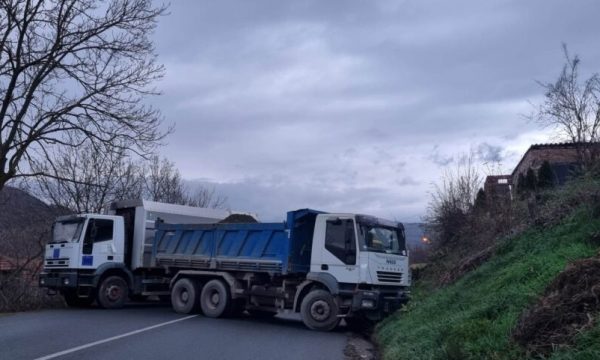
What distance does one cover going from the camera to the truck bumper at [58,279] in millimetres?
19516

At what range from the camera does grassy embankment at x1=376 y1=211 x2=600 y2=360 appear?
7.45 m

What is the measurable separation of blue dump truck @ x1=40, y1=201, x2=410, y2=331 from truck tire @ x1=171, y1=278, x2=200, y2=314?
0.10 feet

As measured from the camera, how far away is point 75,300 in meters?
21.0

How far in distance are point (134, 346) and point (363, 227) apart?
21.2ft

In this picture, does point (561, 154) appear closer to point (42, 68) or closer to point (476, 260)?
point (476, 260)

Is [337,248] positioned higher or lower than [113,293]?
higher

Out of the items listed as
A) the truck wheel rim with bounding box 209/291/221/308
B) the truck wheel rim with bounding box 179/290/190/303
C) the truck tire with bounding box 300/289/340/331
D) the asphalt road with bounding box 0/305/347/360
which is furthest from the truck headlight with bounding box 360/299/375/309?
the truck wheel rim with bounding box 179/290/190/303

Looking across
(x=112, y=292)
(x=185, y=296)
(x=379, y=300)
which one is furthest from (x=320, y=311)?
(x=112, y=292)

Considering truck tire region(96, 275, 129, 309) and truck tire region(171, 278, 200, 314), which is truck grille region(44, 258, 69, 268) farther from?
truck tire region(171, 278, 200, 314)

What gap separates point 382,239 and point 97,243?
9216 mm

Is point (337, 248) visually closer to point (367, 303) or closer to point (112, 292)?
point (367, 303)

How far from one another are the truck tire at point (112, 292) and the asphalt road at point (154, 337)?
125cm

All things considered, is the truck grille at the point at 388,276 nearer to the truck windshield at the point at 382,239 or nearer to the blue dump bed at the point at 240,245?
the truck windshield at the point at 382,239

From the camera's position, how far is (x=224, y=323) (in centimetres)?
1703
